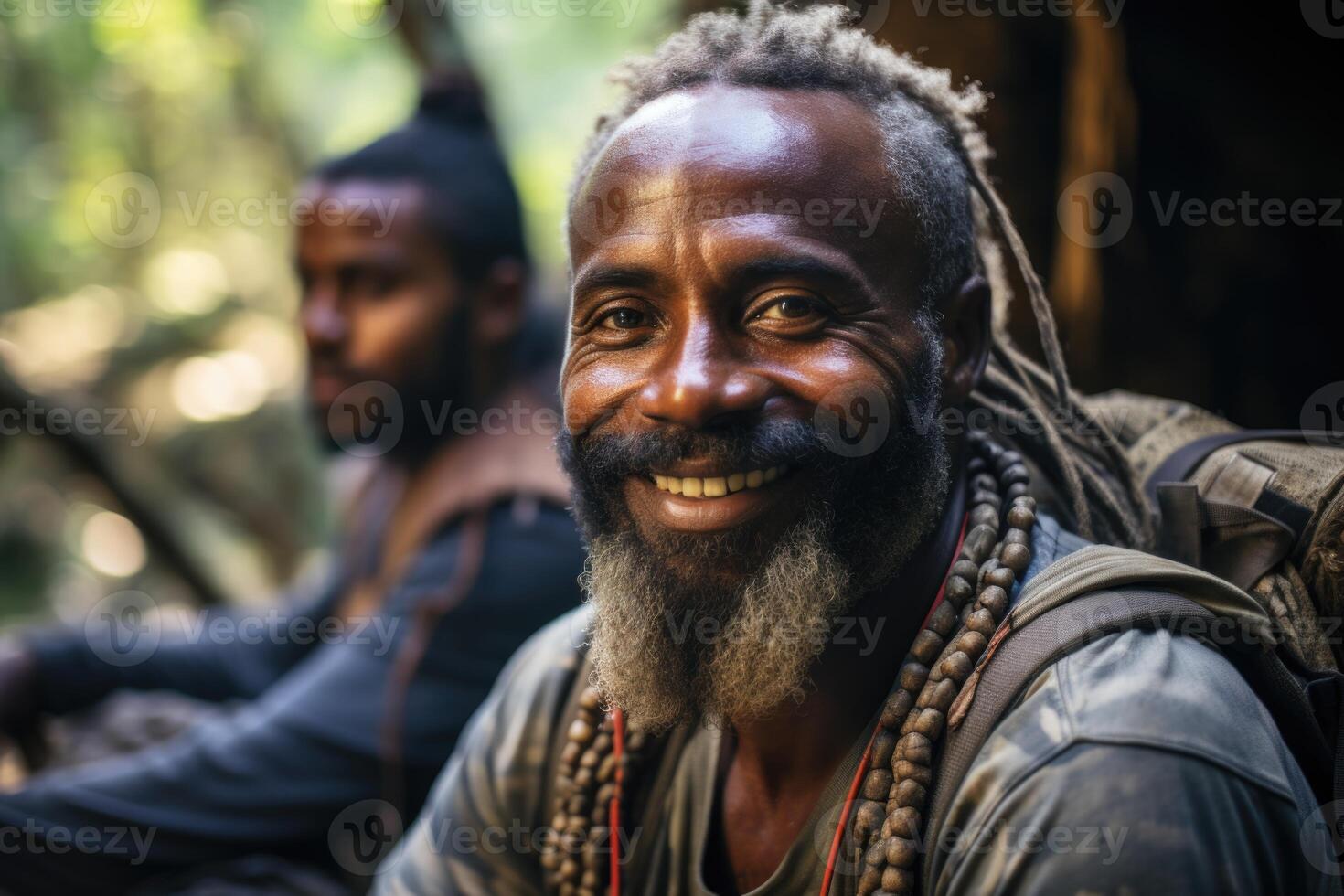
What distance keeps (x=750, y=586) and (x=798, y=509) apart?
15cm

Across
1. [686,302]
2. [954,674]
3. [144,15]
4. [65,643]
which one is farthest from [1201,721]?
[144,15]

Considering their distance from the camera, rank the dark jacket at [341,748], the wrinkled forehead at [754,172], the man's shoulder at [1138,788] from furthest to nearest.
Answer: the dark jacket at [341,748], the wrinkled forehead at [754,172], the man's shoulder at [1138,788]

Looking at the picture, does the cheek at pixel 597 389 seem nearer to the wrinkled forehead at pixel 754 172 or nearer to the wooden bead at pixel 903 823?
the wrinkled forehead at pixel 754 172

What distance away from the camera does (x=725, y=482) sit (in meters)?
1.89

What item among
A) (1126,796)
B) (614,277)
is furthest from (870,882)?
(614,277)

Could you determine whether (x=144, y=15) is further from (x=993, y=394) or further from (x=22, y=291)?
(x=993, y=394)

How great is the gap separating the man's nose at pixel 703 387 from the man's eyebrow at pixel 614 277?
0.14 meters

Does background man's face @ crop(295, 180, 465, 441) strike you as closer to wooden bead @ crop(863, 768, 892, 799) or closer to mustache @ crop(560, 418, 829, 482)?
mustache @ crop(560, 418, 829, 482)

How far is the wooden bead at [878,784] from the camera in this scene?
184 cm

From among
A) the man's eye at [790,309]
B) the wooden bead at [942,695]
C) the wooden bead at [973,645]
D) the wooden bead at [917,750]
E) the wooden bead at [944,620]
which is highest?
the man's eye at [790,309]

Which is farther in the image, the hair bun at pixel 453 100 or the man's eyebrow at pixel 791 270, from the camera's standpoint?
the hair bun at pixel 453 100

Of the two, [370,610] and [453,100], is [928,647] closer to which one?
[370,610]

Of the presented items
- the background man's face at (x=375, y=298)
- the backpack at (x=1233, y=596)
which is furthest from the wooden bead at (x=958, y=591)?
the background man's face at (x=375, y=298)

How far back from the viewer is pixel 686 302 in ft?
6.34
